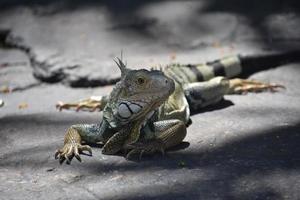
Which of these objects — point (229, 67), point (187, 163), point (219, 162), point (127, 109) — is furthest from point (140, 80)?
point (229, 67)

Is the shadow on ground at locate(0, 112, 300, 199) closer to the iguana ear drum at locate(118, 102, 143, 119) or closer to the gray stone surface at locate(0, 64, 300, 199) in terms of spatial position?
the gray stone surface at locate(0, 64, 300, 199)

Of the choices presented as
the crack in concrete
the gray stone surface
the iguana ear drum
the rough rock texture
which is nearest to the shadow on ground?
the gray stone surface

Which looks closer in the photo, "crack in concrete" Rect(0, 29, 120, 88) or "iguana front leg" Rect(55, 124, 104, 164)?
"iguana front leg" Rect(55, 124, 104, 164)

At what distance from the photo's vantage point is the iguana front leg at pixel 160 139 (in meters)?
4.09

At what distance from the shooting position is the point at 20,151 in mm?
4445

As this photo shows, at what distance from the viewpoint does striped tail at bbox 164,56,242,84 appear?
5.36 metres

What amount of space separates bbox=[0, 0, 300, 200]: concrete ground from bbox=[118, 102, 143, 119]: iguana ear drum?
28 cm

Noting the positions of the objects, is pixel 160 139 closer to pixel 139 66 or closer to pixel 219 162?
pixel 219 162

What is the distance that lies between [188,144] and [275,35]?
3.16m

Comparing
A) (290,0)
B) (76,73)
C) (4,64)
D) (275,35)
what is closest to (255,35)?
(275,35)

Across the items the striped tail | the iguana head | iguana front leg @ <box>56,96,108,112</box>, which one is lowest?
iguana front leg @ <box>56,96,108,112</box>

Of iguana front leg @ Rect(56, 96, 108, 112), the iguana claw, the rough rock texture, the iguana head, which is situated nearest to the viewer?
the iguana head

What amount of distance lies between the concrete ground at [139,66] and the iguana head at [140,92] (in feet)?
1.02

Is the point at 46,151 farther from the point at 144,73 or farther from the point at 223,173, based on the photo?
the point at 223,173
